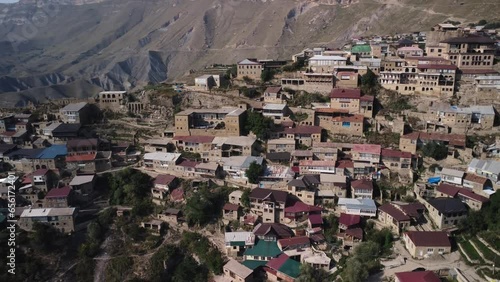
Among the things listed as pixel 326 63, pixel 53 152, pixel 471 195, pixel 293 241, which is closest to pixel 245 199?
pixel 293 241

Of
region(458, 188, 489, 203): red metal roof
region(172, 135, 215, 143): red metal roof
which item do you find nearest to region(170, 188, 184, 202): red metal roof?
region(172, 135, 215, 143): red metal roof

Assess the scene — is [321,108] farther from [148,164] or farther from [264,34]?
[264,34]

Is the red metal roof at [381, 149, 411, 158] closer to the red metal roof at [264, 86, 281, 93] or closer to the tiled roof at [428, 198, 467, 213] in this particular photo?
the tiled roof at [428, 198, 467, 213]

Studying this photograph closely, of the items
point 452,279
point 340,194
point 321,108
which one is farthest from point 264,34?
point 452,279

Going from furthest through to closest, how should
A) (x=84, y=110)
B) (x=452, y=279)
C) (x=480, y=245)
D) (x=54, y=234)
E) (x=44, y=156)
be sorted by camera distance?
(x=84, y=110) < (x=44, y=156) < (x=54, y=234) < (x=480, y=245) < (x=452, y=279)

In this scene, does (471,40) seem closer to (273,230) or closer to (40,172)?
(273,230)

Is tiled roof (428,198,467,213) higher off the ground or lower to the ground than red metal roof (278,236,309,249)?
higher
